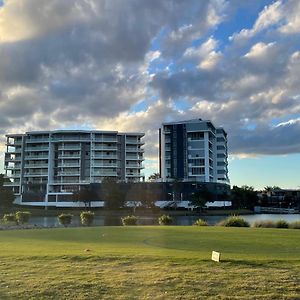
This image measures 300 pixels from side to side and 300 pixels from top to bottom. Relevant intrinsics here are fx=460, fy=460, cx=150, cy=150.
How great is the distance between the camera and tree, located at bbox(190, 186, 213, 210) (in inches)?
4652

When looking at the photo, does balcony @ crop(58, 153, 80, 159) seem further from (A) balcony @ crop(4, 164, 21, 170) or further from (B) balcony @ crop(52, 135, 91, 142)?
(A) balcony @ crop(4, 164, 21, 170)

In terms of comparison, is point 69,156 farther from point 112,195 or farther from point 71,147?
point 112,195

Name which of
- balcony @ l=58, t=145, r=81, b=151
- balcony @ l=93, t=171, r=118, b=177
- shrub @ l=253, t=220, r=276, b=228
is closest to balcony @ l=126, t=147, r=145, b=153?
balcony @ l=93, t=171, r=118, b=177

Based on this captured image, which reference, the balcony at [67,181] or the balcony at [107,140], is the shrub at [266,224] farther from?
the balcony at [107,140]

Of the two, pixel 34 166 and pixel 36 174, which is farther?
pixel 34 166

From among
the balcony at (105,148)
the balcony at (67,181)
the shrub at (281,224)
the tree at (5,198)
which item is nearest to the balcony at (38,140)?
the balcony at (67,181)

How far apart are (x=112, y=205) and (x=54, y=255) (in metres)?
103

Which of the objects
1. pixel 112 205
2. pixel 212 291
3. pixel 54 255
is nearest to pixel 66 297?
pixel 212 291

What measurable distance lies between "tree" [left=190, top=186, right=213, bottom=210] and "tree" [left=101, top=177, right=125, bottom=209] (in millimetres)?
18715

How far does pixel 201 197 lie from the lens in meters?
120

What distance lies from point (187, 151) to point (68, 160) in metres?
37.0

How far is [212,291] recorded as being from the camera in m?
9.16

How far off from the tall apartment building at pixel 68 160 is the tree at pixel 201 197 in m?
24.0

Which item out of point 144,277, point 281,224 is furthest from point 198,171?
point 144,277
